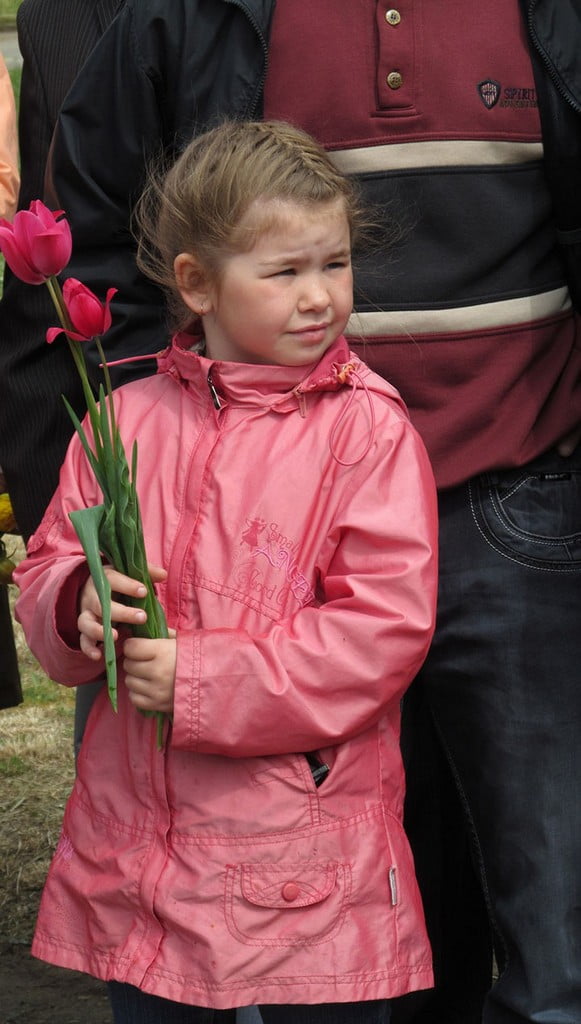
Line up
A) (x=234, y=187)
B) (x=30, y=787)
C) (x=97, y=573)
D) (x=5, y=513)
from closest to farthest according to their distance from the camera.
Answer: (x=97, y=573) → (x=234, y=187) → (x=5, y=513) → (x=30, y=787)

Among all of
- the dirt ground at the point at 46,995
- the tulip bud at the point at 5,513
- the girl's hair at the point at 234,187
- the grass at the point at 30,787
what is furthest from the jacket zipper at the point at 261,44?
the grass at the point at 30,787

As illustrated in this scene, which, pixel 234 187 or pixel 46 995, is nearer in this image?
pixel 234 187

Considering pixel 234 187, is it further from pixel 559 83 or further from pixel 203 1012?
pixel 203 1012

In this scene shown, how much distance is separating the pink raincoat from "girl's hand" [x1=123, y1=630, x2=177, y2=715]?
0.02 meters

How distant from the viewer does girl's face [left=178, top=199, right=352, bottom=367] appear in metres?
2.21

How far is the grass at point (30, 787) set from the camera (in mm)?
4066

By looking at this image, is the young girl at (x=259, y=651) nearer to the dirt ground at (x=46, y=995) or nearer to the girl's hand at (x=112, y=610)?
the girl's hand at (x=112, y=610)

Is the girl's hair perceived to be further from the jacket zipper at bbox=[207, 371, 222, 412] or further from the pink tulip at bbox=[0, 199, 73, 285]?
the pink tulip at bbox=[0, 199, 73, 285]

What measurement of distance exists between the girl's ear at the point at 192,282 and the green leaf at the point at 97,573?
403mm

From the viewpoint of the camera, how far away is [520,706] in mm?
2463

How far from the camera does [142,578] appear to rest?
211cm

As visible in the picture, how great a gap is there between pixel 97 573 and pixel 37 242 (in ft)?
1.38

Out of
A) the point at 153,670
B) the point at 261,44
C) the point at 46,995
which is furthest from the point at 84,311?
the point at 46,995

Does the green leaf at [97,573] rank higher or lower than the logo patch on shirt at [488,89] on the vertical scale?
lower
